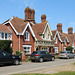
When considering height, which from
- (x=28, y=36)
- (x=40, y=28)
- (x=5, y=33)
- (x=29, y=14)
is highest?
(x=29, y=14)

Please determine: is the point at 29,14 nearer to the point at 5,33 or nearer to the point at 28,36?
the point at 28,36

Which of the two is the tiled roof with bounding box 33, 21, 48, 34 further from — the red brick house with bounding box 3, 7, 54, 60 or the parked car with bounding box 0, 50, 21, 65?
the parked car with bounding box 0, 50, 21, 65

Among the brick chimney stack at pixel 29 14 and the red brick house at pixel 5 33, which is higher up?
the brick chimney stack at pixel 29 14

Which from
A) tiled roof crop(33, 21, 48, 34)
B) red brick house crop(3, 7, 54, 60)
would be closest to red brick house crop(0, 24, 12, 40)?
red brick house crop(3, 7, 54, 60)

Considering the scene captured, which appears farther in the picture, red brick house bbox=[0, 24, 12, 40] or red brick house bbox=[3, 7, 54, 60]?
red brick house bbox=[3, 7, 54, 60]

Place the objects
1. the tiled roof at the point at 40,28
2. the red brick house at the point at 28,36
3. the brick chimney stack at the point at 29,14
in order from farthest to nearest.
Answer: the brick chimney stack at the point at 29,14
the tiled roof at the point at 40,28
the red brick house at the point at 28,36

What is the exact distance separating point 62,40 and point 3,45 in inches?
820

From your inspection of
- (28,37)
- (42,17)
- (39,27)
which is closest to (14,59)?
(28,37)

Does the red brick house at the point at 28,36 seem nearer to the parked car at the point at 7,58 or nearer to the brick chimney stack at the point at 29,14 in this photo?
the brick chimney stack at the point at 29,14

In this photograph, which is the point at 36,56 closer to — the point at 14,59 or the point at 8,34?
the point at 14,59

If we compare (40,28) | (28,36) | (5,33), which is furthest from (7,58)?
(40,28)

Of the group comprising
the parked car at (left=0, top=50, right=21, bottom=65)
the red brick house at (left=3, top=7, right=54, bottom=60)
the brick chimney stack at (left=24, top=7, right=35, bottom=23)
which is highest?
the brick chimney stack at (left=24, top=7, right=35, bottom=23)

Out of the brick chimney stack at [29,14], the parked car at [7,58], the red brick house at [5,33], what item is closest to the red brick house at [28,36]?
the brick chimney stack at [29,14]

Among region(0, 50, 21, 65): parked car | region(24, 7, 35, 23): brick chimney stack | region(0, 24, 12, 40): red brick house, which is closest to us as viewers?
region(0, 50, 21, 65): parked car
